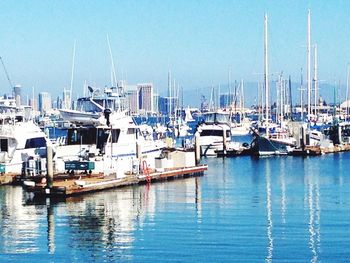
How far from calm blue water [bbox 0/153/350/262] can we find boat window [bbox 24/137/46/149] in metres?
5.43

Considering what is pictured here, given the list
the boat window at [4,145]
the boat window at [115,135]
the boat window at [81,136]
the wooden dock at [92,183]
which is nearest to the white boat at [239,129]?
the boat window at [115,135]

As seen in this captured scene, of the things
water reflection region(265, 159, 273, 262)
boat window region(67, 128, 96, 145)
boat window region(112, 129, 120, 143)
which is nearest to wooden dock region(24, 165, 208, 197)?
boat window region(112, 129, 120, 143)

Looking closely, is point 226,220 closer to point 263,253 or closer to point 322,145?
point 263,253

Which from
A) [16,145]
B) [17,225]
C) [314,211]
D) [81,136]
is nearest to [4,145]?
[16,145]

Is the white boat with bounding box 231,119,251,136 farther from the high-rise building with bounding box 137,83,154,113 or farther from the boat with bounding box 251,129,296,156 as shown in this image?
the boat with bounding box 251,129,296,156

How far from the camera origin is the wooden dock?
41.6 metres

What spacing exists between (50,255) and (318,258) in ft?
26.8

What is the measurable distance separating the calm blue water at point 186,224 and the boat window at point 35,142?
5.43 m

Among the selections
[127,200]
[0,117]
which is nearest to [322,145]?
[0,117]

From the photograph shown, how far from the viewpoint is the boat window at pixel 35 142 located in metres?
52.9

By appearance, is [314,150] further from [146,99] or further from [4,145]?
[146,99]

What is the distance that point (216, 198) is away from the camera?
42.8m

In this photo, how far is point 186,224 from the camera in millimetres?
33344

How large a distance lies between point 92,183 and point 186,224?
37.0 feet
